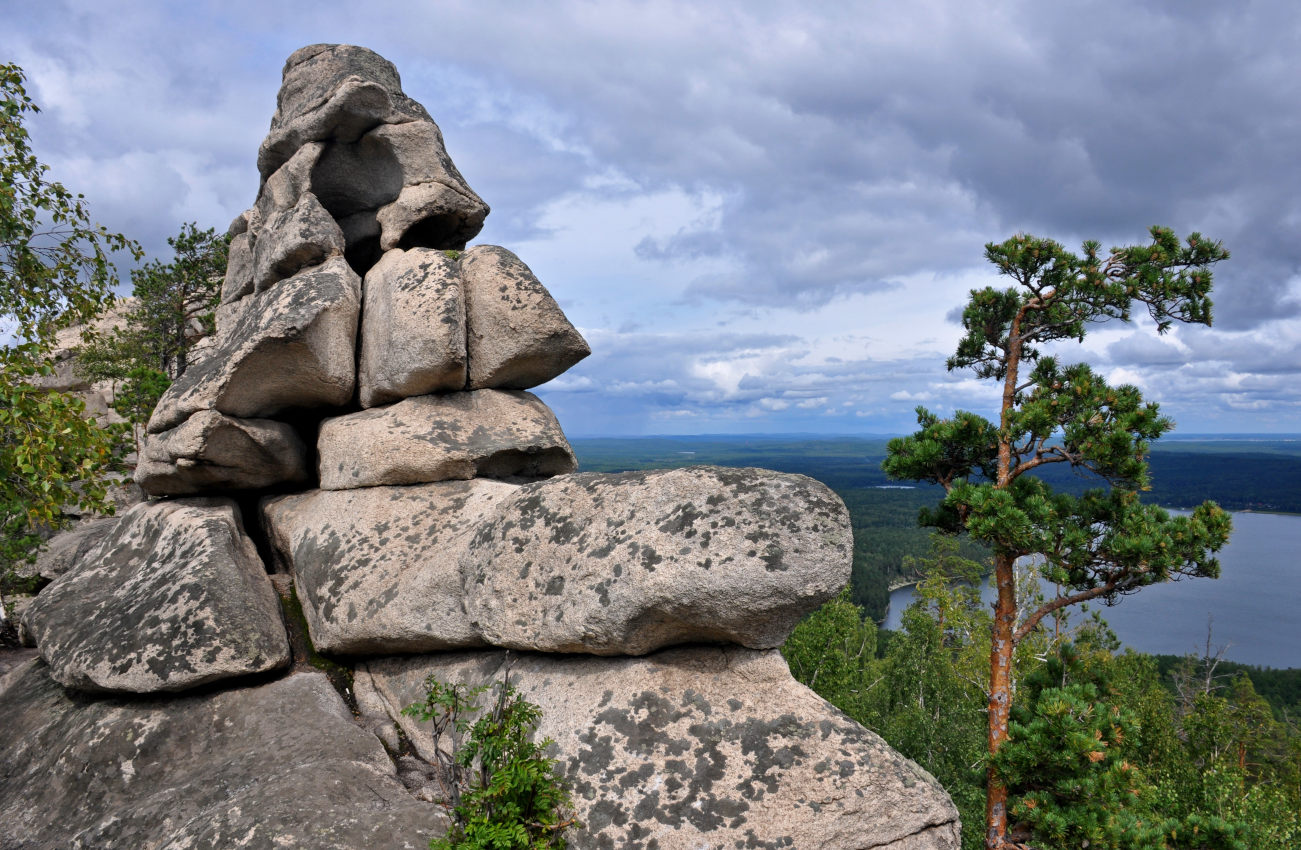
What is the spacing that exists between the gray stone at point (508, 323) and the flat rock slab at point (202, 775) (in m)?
5.68

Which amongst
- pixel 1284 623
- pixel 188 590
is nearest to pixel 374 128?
pixel 188 590

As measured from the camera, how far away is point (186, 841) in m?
6.06

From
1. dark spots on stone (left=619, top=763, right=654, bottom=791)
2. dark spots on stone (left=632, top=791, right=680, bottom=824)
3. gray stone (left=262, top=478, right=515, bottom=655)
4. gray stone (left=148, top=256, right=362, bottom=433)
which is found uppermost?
gray stone (left=148, top=256, right=362, bottom=433)

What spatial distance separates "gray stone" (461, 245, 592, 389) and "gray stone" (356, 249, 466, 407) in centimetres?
31

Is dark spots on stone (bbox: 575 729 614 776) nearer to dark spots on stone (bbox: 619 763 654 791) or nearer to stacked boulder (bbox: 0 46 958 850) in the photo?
stacked boulder (bbox: 0 46 958 850)

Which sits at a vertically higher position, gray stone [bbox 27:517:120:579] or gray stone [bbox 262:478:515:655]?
gray stone [bbox 262:478:515:655]

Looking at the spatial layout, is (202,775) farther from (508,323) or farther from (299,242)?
(299,242)

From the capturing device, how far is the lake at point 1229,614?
327ft

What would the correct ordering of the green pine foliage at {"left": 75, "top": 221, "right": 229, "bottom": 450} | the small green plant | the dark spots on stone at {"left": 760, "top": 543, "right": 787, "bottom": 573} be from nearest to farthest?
the small green plant, the dark spots on stone at {"left": 760, "top": 543, "right": 787, "bottom": 573}, the green pine foliage at {"left": 75, "top": 221, "right": 229, "bottom": 450}

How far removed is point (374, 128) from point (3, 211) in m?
6.33

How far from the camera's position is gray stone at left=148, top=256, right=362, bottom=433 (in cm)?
1098

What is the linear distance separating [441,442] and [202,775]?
5324 millimetres

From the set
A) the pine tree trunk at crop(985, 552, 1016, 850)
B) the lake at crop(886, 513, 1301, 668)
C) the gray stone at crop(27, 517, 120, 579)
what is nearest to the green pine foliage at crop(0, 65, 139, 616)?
the gray stone at crop(27, 517, 120, 579)

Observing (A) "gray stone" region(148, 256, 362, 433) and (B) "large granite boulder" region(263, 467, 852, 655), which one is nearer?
(B) "large granite boulder" region(263, 467, 852, 655)
